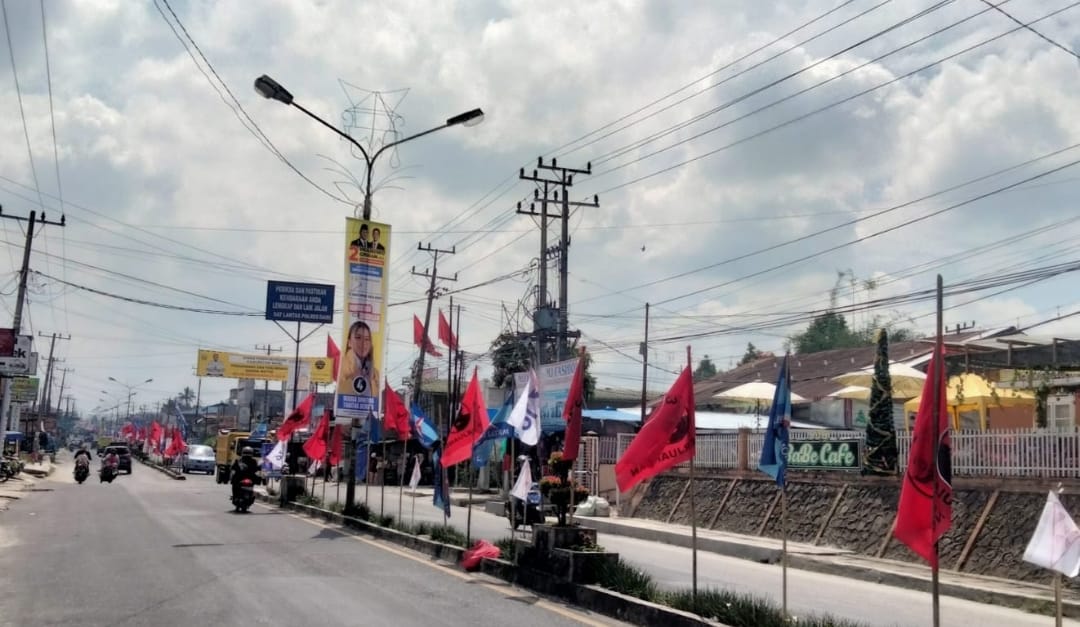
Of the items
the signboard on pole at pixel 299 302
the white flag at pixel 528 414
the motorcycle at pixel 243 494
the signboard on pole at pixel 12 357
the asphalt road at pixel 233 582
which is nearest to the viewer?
the asphalt road at pixel 233 582

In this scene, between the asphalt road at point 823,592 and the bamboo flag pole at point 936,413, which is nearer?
the bamboo flag pole at point 936,413

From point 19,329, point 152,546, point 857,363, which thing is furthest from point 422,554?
point 857,363

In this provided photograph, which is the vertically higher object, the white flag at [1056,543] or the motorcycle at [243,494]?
the white flag at [1056,543]

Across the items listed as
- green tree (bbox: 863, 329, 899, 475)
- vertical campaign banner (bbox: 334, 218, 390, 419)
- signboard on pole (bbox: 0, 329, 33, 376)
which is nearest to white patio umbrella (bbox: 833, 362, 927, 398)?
green tree (bbox: 863, 329, 899, 475)

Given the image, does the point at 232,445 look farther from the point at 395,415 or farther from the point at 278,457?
the point at 395,415

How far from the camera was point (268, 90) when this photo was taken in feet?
61.9

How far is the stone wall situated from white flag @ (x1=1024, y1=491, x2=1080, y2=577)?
309 inches

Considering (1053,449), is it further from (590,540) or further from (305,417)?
(305,417)

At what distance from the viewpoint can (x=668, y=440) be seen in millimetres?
9680

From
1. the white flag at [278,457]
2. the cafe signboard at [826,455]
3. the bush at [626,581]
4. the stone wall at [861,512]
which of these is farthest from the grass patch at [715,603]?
the white flag at [278,457]

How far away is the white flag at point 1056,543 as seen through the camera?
239 inches

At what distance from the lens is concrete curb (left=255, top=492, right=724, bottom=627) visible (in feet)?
29.0

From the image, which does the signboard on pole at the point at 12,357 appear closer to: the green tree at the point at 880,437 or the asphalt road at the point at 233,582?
the asphalt road at the point at 233,582

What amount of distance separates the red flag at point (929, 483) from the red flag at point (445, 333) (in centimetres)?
3517
